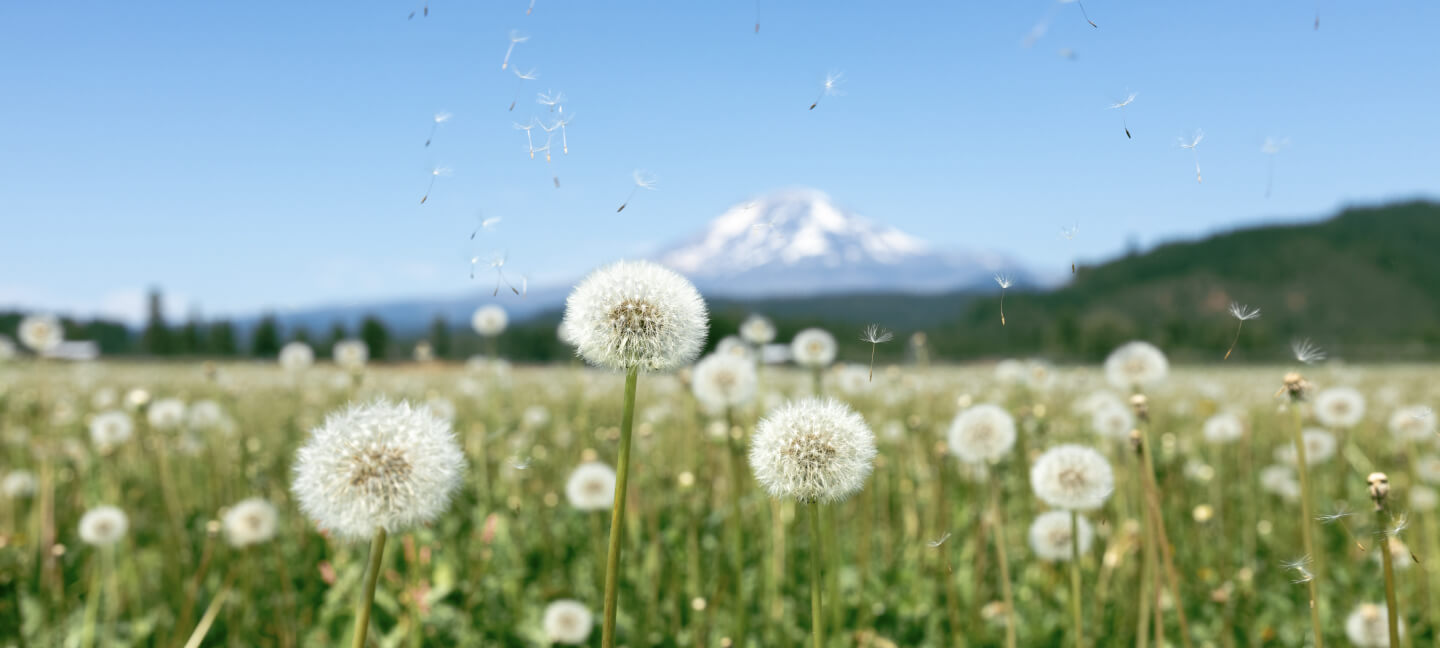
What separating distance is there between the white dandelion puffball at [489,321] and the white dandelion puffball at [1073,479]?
4.78 m

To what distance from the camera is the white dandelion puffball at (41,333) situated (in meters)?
5.83

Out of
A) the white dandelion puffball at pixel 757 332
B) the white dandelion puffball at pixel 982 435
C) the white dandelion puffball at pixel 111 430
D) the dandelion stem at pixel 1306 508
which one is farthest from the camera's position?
the white dandelion puffball at pixel 111 430

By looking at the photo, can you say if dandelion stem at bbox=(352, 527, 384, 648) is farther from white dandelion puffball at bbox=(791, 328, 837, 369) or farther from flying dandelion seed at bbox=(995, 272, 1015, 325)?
white dandelion puffball at bbox=(791, 328, 837, 369)

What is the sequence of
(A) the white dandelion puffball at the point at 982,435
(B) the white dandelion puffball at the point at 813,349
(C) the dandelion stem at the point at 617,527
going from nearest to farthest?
1. (C) the dandelion stem at the point at 617,527
2. (A) the white dandelion puffball at the point at 982,435
3. (B) the white dandelion puffball at the point at 813,349

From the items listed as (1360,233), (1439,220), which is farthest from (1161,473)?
(1439,220)

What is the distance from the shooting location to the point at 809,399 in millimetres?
1774

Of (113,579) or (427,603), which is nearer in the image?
(427,603)

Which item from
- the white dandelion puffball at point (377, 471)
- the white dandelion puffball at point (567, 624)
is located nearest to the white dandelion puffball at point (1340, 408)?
the white dandelion puffball at point (567, 624)

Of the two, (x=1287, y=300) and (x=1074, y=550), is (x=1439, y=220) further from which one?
(x=1074, y=550)

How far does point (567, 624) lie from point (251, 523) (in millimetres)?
1662

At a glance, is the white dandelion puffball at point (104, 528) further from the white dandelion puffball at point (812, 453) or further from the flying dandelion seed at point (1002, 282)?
the flying dandelion seed at point (1002, 282)

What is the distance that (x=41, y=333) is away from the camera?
19.4ft

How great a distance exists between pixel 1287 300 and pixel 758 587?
538 ft

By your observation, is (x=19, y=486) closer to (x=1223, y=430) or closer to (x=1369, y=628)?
(x=1369, y=628)
